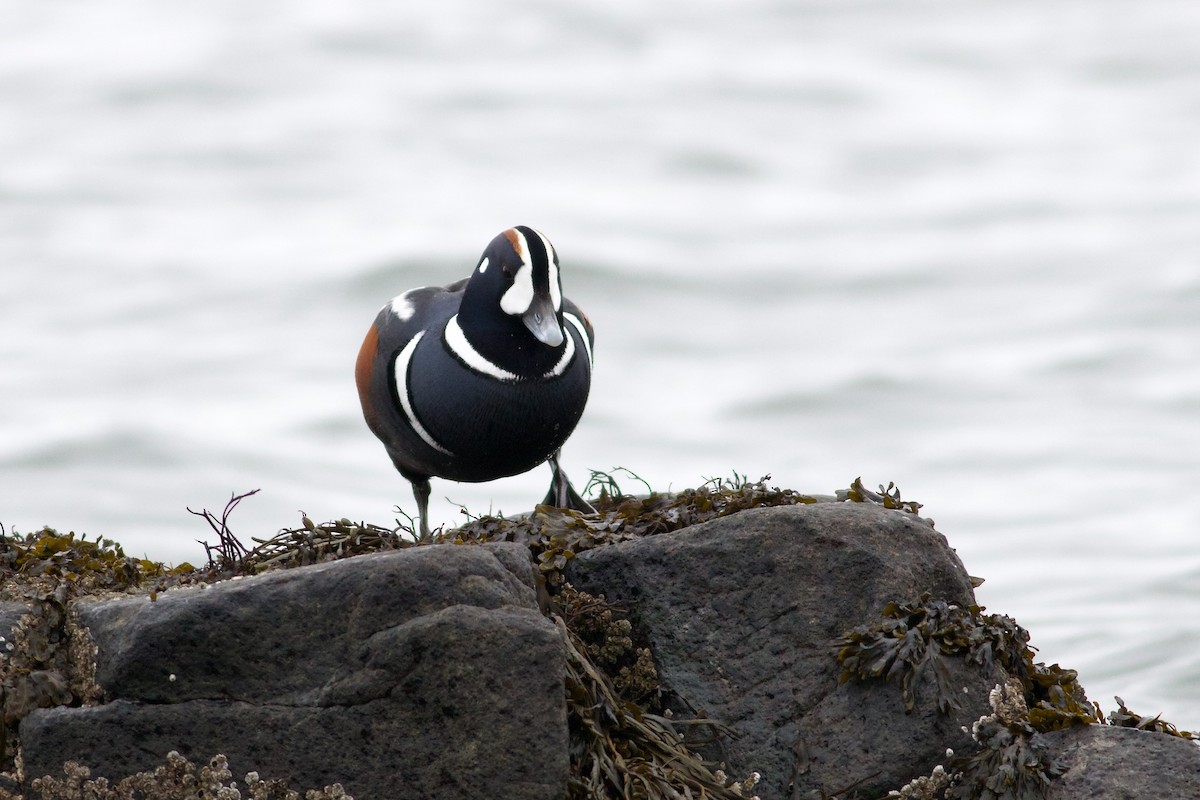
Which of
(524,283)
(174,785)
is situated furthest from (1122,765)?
(524,283)

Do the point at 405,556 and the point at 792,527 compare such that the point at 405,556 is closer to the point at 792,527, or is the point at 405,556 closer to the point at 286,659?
the point at 286,659

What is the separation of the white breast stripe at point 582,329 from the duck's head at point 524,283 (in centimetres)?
43

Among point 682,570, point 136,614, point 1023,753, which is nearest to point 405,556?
point 136,614

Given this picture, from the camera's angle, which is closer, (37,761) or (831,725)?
(37,761)

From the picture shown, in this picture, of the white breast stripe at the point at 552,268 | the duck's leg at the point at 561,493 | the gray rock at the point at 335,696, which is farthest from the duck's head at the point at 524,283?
the gray rock at the point at 335,696

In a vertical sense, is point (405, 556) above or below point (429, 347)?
below

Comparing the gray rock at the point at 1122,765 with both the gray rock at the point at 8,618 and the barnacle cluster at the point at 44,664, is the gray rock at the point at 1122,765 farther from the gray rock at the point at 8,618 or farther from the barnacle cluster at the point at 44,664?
the gray rock at the point at 8,618

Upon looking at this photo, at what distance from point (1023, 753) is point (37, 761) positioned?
9.44ft

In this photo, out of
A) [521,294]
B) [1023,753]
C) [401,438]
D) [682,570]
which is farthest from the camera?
[401,438]

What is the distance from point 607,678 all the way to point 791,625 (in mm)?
616

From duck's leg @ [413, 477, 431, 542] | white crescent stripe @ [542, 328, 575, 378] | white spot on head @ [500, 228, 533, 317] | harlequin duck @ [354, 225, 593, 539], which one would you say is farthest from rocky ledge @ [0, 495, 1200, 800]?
duck's leg @ [413, 477, 431, 542]

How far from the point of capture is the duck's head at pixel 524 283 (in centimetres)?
633

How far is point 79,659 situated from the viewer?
176 inches

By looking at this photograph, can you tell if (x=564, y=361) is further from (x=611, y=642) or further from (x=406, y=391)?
(x=611, y=642)
